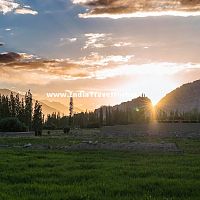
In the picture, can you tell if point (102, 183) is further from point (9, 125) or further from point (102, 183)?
point (9, 125)

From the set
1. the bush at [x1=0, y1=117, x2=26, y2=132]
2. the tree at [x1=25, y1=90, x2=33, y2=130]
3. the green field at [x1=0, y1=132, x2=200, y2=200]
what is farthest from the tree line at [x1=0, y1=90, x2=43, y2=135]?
the green field at [x1=0, y1=132, x2=200, y2=200]

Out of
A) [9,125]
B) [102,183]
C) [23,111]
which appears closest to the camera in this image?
[102,183]

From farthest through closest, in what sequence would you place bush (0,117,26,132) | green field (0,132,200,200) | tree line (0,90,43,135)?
tree line (0,90,43,135), bush (0,117,26,132), green field (0,132,200,200)

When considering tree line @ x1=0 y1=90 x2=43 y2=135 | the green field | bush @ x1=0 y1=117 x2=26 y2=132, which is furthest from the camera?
tree line @ x1=0 y1=90 x2=43 y2=135

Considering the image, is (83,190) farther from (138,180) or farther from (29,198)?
(138,180)

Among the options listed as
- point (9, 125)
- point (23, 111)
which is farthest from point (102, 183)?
point (23, 111)

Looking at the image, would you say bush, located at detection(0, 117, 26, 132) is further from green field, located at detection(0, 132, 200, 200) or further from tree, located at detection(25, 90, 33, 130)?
green field, located at detection(0, 132, 200, 200)

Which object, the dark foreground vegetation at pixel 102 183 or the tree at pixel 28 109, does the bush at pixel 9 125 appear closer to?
the tree at pixel 28 109

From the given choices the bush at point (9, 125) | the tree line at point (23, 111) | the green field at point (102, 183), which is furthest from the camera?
the tree line at point (23, 111)

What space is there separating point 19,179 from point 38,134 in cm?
6288

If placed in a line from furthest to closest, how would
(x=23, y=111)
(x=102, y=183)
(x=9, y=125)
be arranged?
(x=23, y=111) → (x=9, y=125) → (x=102, y=183)

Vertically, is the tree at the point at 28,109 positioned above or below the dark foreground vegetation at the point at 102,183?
above

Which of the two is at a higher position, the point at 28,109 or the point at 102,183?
the point at 28,109

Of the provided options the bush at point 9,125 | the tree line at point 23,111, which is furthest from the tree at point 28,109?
the bush at point 9,125
